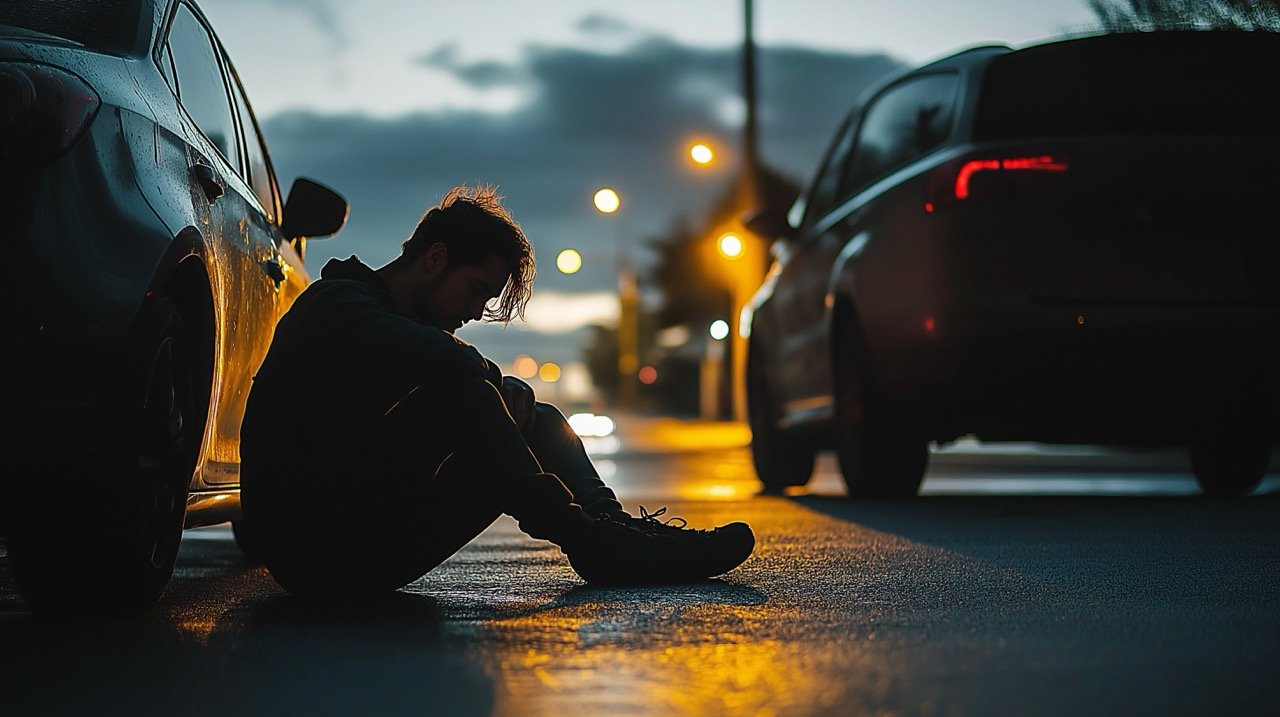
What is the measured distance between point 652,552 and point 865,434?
3.72 m

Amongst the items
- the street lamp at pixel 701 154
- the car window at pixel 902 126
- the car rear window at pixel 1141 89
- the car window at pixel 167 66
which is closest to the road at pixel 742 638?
the car window at pixel 167 66

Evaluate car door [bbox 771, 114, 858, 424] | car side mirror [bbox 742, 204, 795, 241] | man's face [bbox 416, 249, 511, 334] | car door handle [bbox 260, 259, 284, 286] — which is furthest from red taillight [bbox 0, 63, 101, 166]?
car side mirror [bbox 742, 204, 795, 241]

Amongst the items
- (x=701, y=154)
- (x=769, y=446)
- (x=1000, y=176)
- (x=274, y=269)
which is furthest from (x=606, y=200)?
(x=274, y=269)

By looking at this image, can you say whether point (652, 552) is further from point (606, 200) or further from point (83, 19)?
point (606, 200)

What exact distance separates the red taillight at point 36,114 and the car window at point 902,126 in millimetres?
4751

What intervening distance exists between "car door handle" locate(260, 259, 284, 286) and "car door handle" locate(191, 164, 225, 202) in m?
0.81

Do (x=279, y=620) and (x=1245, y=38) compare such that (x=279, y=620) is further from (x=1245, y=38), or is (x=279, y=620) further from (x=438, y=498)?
(x=1245, y=38)

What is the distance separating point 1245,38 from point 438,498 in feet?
15.6

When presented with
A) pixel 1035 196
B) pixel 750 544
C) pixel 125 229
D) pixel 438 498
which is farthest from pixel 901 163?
pixel 125 229

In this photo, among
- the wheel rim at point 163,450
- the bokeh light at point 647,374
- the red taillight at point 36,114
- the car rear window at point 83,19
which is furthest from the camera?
the bokeh light at point 647,374

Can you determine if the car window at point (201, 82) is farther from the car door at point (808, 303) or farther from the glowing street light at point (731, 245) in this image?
the glowing street light at point (731, 245)

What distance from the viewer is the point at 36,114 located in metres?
3.63

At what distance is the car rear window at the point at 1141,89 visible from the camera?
7445mm

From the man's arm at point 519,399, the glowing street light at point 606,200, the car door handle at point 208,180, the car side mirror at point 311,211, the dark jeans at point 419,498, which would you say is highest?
the glowing street light at point 606,200
